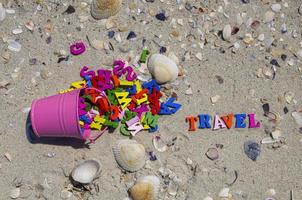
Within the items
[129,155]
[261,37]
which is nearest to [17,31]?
[129,155]

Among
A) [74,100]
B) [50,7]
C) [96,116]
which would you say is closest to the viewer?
[74,100]

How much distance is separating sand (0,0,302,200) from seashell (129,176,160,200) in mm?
52

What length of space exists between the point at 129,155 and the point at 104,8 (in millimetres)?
723

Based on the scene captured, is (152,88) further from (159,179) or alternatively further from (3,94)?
(3,94)

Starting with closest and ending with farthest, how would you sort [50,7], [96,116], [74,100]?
[74,100] < [96,116] < [50,7]

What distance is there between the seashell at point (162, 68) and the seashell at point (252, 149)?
0.47m

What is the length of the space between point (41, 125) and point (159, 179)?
0.59 meters

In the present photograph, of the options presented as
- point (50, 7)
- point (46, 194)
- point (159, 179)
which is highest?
point (50, 7)

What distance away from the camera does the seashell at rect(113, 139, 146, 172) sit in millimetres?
2449

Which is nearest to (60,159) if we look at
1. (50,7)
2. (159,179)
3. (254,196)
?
(159,179)

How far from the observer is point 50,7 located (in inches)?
105

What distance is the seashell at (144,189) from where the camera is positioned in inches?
95.7

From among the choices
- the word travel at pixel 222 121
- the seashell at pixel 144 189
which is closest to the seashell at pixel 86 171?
the seashell at pixel 144 189

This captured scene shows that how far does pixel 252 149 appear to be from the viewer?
2.55 metres
